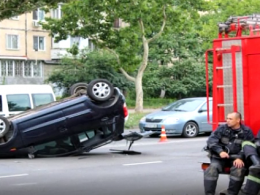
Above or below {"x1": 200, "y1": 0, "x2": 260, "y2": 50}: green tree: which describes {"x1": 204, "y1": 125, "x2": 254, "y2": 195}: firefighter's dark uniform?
below

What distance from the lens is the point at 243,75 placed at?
9.01 meters

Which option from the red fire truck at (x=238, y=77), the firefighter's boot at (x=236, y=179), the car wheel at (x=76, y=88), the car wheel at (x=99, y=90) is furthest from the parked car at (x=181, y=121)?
the firefighter's boot at (x=236, y=179)

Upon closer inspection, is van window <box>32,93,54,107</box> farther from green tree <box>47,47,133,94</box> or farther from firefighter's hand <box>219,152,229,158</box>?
green tree <box>47,47,133,94</box>

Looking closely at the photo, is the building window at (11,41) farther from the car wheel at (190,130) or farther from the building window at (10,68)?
the car wheel at (190,130)

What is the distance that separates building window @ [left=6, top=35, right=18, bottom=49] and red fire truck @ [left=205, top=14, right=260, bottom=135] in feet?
151

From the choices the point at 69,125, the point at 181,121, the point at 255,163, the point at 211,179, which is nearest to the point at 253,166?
the point at 255,163

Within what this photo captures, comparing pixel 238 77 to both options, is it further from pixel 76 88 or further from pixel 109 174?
pixel 76 88

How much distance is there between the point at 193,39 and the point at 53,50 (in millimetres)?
12972

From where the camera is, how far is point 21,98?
18703 mm

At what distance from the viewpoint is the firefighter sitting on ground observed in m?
8.74

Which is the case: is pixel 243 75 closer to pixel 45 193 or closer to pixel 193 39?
pixel 45 193

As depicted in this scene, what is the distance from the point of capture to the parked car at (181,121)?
21.3 m

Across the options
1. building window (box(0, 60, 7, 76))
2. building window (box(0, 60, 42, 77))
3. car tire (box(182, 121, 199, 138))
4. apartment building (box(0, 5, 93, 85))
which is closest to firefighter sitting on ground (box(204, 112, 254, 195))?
car tire (box(182, 121, 199, 138))

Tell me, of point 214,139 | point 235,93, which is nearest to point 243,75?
point 235,93
